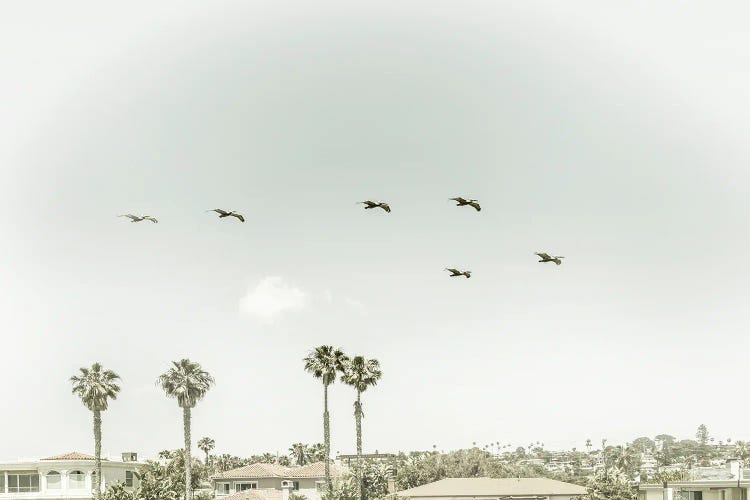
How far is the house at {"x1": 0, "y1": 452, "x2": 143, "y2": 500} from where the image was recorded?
93000 mm

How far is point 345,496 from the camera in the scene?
88000 millimetres

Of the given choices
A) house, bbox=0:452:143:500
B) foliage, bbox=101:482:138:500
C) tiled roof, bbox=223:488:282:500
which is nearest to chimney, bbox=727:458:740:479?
foliage, bbox=101:482:138:500

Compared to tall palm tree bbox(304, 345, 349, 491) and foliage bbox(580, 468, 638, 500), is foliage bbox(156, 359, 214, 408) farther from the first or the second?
foliage bbox(580, 468, 638, 500)

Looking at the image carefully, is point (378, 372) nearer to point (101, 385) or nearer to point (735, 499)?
point (101, 385)

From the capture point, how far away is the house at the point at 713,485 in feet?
205

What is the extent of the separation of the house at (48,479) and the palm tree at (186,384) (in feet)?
36.1

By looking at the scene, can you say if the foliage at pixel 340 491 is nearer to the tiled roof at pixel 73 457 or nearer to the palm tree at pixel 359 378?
the palm tree at pixel 359 378

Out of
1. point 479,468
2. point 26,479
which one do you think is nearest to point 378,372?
point 26,479

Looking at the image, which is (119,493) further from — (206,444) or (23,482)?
(206,444)

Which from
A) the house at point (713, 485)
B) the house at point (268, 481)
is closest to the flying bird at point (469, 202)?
the house at point (713, 485)

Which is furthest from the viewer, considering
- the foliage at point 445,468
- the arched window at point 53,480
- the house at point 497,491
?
the foliage at point 445,468

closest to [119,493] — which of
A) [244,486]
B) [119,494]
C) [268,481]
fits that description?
[119,494]

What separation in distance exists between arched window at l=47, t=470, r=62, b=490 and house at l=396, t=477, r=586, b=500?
36.1 meters

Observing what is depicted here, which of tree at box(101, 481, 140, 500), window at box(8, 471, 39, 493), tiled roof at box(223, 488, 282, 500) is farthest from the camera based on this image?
tiled roof at box(223, 488, 282, 500)
